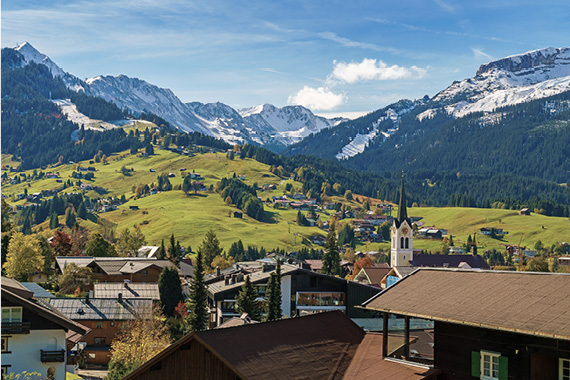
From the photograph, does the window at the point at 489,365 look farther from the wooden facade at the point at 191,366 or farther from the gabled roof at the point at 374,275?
the gabled roof at the point at 374,275

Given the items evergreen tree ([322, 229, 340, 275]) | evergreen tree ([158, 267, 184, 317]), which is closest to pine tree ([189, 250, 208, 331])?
evergreen tree ([158, 267, 184, 317])

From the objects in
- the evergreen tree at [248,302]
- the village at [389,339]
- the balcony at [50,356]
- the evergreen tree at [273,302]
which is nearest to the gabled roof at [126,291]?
the evergreen tree at [248,302]

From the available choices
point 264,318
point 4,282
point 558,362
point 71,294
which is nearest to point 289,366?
point 558,362

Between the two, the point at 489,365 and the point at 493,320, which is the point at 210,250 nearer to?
the point at 489,365

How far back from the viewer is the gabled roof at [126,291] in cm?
9181

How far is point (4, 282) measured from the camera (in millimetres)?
38625

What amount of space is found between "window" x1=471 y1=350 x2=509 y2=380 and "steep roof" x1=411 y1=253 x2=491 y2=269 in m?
139

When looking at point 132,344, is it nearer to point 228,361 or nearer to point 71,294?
point 228,361

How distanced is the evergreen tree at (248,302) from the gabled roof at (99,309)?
35.0 feet

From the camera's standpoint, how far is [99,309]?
77.2 m

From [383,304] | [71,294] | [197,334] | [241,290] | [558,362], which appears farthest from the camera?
[71,294]

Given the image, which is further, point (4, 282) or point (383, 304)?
point (4, 282)

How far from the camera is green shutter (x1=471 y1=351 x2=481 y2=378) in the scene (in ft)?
85.8

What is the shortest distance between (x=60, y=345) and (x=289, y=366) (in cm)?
1649
